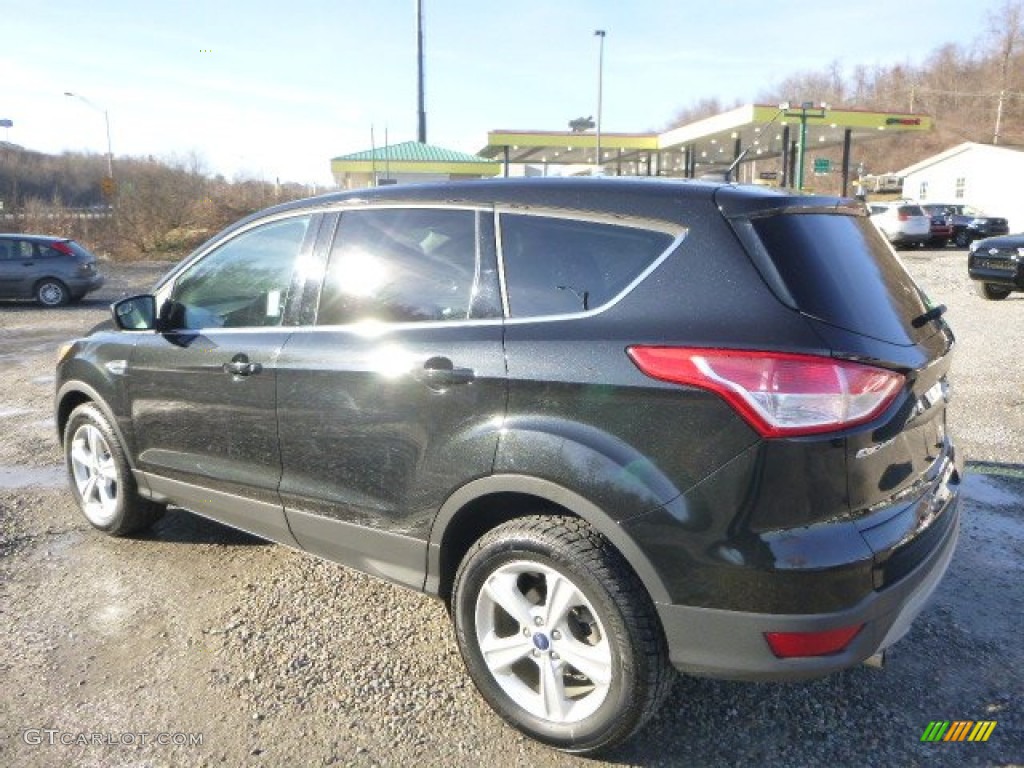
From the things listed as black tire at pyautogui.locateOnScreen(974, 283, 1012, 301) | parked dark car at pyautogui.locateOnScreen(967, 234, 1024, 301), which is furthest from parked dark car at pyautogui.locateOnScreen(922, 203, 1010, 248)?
parked dark car at pyautogui.locateOnScreen(967, 234, 1024, 301)

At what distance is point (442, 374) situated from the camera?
2.61 meters

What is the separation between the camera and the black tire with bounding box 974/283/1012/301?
42.9 ft

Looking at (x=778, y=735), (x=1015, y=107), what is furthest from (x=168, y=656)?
(x=1015, y=107)

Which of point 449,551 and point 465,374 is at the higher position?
point 465,374

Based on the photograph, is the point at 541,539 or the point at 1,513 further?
the point at 1,513

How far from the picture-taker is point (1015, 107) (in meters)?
79.2

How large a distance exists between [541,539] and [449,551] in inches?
19.5

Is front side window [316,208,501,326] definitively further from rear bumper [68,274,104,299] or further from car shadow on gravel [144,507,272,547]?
rear bumper [68,274,104,299]

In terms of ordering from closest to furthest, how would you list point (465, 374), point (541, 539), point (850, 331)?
point (850, 331), point (541, 539), point (465, 374)

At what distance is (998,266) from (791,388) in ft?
42.4

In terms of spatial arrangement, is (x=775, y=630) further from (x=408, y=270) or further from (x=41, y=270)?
(x=41, y=270)

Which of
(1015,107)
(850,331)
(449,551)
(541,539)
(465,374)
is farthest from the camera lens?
(1015,107)

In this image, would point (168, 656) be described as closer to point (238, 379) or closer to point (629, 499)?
point (238, 379)

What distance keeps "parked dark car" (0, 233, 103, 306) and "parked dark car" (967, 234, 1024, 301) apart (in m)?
17.3
